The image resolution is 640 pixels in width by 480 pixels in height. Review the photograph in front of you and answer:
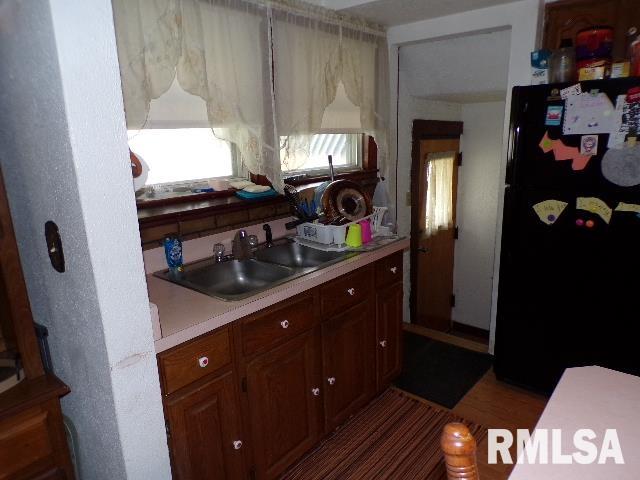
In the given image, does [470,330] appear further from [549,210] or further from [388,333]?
[549,210]

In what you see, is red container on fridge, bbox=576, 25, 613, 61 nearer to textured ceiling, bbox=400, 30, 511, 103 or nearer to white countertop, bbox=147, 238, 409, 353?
textured ceiling, bbox=400, 30, 511, 103

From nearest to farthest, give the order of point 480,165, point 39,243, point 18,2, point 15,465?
point 18,2, point 15,465, point 39,243, point 480,165

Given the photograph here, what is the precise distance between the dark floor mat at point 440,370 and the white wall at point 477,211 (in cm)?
109

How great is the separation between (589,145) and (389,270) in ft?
3.75

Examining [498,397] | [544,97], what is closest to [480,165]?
[544,97]

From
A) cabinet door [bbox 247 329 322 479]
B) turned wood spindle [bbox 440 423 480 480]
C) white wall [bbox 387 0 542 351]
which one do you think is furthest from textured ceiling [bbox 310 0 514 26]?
turned wood spindle [bbox 440 423 480 480]

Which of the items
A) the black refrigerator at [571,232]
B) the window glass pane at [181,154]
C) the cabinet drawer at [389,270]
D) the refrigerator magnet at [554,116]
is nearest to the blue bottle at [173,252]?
the window glass pane at [181,154]

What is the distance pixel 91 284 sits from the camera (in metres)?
1.22

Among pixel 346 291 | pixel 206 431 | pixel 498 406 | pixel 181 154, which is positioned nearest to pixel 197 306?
pixel 206 431

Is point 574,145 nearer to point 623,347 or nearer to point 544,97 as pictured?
point 544,97

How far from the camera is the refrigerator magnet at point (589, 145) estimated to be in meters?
2.05

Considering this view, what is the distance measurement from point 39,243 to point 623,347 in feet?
8.32

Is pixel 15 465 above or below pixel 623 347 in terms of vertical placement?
above

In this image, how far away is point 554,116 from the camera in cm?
215
